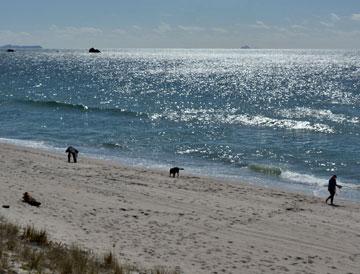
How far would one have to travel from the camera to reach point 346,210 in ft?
66.2

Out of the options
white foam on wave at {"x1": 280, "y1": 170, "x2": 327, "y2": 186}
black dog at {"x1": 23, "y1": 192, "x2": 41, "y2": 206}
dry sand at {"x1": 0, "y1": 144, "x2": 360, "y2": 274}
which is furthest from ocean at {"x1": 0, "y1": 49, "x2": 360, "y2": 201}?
black dog at {"x1": 23, "y1": 192, "x2": 41, "y2": 206}

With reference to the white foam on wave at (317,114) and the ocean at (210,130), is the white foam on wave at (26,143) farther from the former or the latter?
the white foam on wave at (317,114)

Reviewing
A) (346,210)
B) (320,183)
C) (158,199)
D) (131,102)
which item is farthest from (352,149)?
(131,102)

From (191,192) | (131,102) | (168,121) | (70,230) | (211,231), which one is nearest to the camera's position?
(70,230)

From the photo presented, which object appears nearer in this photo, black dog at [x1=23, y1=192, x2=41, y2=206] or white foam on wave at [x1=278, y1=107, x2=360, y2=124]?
black dog at [x1=23, y1=192, x2=41, y2=206]

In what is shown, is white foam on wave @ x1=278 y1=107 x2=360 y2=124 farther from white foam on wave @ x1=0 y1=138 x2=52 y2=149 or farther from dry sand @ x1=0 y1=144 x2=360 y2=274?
dry sand @ x1=0 y1=144 x2=360 y2=274

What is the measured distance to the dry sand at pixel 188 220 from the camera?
1302 centimetres

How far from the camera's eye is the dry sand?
13.0m

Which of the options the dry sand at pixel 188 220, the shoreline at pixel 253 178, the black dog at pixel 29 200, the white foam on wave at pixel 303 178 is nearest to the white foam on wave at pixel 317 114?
the white foam on wave at pixel 303 178

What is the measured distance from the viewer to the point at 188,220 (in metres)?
16.5

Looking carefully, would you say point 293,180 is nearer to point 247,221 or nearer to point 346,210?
point 346,210

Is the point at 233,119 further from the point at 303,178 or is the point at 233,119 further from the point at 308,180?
the point at 308,180

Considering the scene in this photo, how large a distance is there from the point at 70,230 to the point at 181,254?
3.22m

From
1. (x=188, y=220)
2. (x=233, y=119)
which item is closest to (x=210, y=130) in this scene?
(x=233, y=119)
